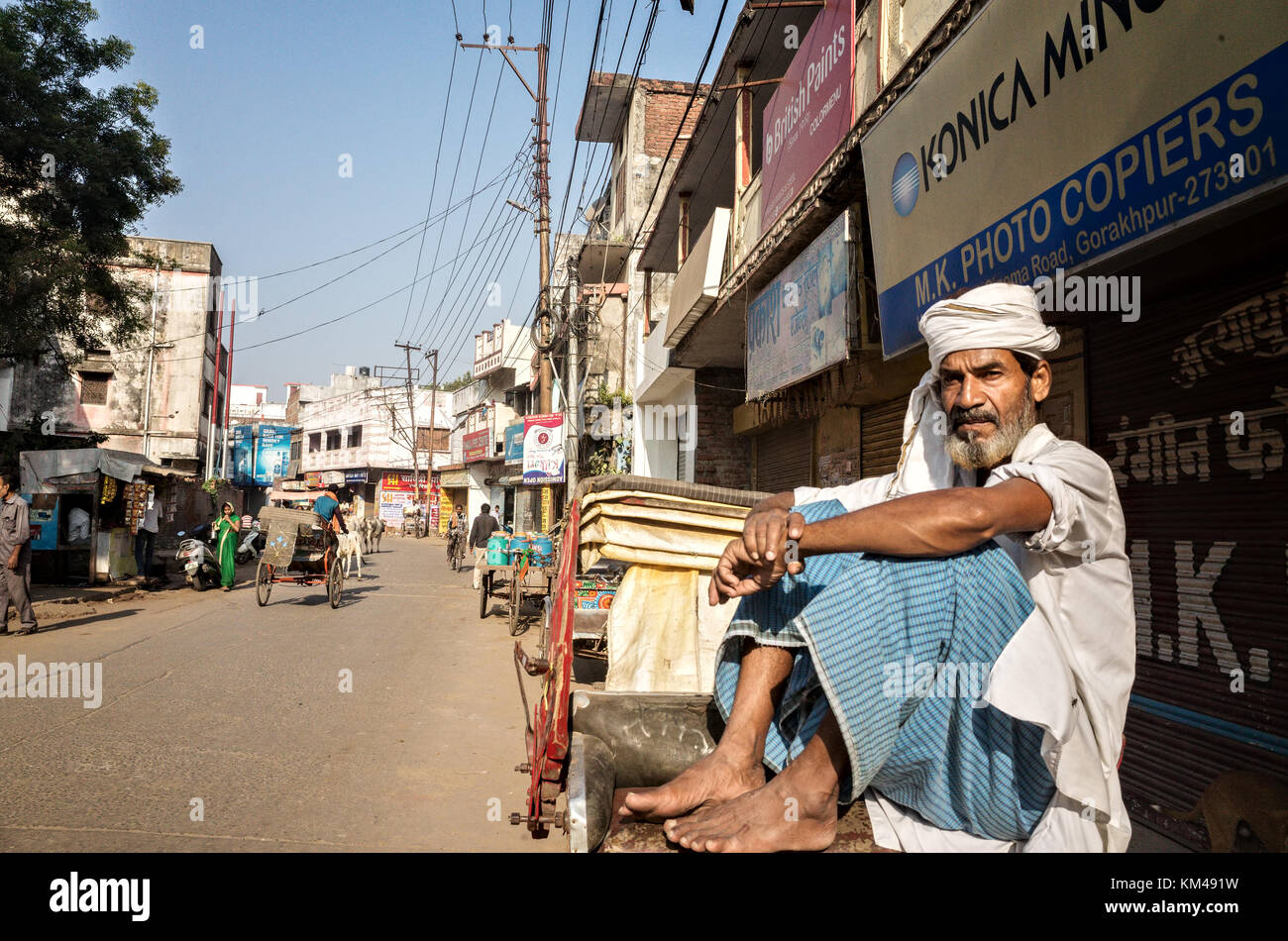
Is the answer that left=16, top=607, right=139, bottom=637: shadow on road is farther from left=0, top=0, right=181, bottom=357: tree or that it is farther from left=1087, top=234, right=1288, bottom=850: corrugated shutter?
left=1087, top=234, right=1288, bottom=850: corrugated shutter

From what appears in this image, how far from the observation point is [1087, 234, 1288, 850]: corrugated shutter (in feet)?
10.8

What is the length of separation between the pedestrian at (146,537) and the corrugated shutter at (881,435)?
46.4 feet

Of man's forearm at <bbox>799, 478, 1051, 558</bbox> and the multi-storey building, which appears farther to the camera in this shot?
the multi-storey building

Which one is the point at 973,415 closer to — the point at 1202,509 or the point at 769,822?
the point at 769,822

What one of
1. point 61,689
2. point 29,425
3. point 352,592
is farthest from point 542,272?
point 61,689

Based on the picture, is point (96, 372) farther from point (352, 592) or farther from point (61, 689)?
point (61, 689)

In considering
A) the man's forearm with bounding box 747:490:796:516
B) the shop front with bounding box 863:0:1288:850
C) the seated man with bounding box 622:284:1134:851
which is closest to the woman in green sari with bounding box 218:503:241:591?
the shop front with bounding box 863:0:1288:850

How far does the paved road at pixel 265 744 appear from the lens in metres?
3.98

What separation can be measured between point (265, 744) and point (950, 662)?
507 cm

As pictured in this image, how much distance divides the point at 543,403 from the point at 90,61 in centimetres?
1094

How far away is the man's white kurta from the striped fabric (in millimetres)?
52

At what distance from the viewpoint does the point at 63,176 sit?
1412 cm

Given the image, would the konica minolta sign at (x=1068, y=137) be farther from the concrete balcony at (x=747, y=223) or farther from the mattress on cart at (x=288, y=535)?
the mattress on cart at (x=288, y=535)

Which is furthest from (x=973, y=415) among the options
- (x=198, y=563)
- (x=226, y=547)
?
(x=226, y=547)
